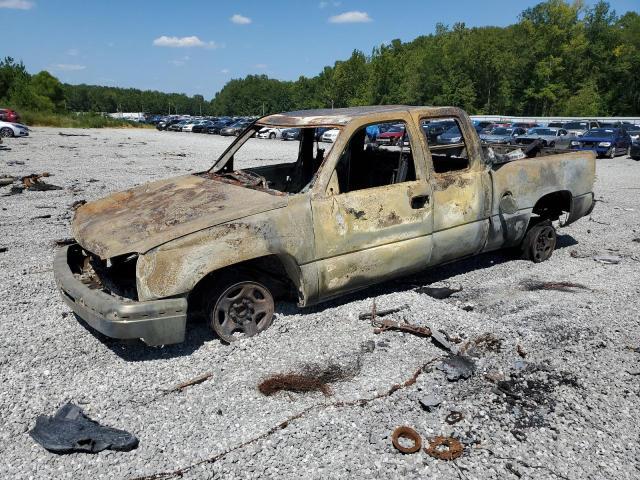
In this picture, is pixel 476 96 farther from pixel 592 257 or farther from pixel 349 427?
pixel 349 427

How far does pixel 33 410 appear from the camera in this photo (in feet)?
11.0

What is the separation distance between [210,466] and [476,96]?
2956 inches

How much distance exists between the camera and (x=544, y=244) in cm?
640

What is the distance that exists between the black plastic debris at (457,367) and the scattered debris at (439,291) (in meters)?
1.25

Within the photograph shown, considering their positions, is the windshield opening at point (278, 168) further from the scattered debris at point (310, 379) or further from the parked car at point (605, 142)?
the parked car at point (605, 142)

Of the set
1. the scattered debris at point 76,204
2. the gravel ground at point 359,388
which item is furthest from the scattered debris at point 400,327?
the scattered debris at point 76,204

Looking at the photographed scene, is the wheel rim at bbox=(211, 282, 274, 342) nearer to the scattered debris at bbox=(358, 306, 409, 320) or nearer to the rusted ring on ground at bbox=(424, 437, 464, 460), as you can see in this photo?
the scattered debris at bbox=(358, 306, 409, 320)

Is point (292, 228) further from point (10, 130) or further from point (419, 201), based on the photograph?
point (10, 130)

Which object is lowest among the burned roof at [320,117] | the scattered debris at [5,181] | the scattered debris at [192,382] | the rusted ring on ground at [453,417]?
the rusted ring on ground at [453,417]

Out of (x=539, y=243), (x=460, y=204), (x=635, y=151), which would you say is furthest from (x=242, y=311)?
(x=635, y=151)

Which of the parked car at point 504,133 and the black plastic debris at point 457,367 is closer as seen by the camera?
the black plastic debris at point 457,367

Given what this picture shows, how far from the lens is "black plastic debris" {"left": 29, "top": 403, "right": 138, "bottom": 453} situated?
2955mm

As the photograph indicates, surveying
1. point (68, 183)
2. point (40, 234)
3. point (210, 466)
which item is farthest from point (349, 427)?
point (68, 183)

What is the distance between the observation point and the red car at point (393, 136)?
16.6 ft
